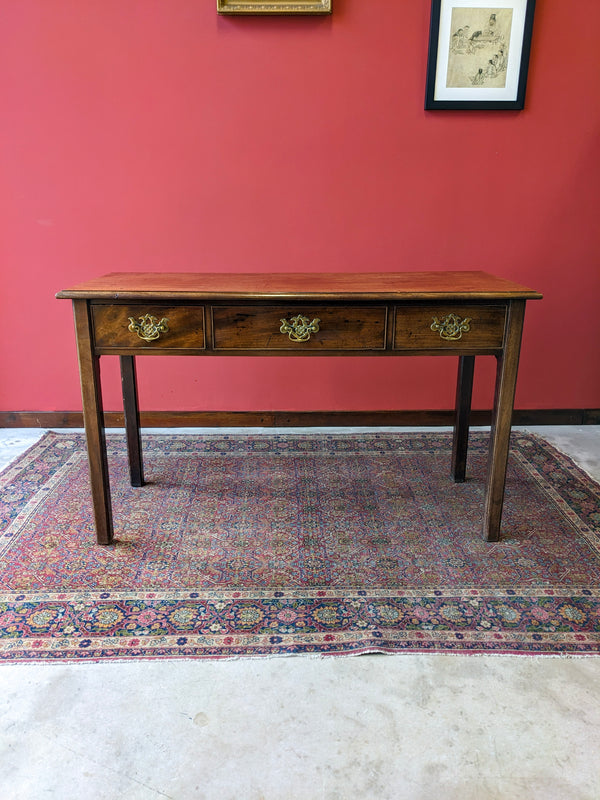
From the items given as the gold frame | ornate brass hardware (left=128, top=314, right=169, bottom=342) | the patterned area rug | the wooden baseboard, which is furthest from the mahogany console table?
the gold frame

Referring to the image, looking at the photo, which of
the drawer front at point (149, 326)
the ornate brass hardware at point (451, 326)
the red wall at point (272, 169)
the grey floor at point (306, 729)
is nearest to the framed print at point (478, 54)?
the red wall at point (272, 169)

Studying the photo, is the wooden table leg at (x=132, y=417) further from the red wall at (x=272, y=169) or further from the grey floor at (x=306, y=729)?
the grey floor at (x=306, y=729)

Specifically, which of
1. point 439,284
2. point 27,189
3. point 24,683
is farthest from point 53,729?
point 27,189

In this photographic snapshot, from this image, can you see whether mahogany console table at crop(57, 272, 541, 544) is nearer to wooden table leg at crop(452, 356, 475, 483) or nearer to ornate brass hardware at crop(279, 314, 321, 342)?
ornate brass hardware at crop(279, 314, 321, 342)

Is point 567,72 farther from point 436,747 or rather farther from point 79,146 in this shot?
point 436,747

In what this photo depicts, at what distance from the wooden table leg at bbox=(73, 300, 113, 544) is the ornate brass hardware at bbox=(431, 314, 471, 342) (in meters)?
1.08

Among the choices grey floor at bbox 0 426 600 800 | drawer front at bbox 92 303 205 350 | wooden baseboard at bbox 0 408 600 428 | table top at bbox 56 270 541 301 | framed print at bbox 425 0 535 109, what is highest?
framed print at bbox 425 0 535 109

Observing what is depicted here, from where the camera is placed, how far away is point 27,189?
2875 millimetres

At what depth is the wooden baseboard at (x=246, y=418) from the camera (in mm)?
3160

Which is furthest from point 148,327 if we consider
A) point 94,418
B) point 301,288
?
point 301,288

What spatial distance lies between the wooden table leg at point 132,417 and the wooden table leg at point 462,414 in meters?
1.29

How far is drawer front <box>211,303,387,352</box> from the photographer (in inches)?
72.4

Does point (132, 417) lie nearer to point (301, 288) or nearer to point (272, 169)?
point (301, 288)

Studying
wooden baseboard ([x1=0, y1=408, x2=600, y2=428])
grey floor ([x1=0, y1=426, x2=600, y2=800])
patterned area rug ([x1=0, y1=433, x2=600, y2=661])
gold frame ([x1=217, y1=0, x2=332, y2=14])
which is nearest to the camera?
grey floor ([x1=0, y1=426, x2=600, y2=800])
